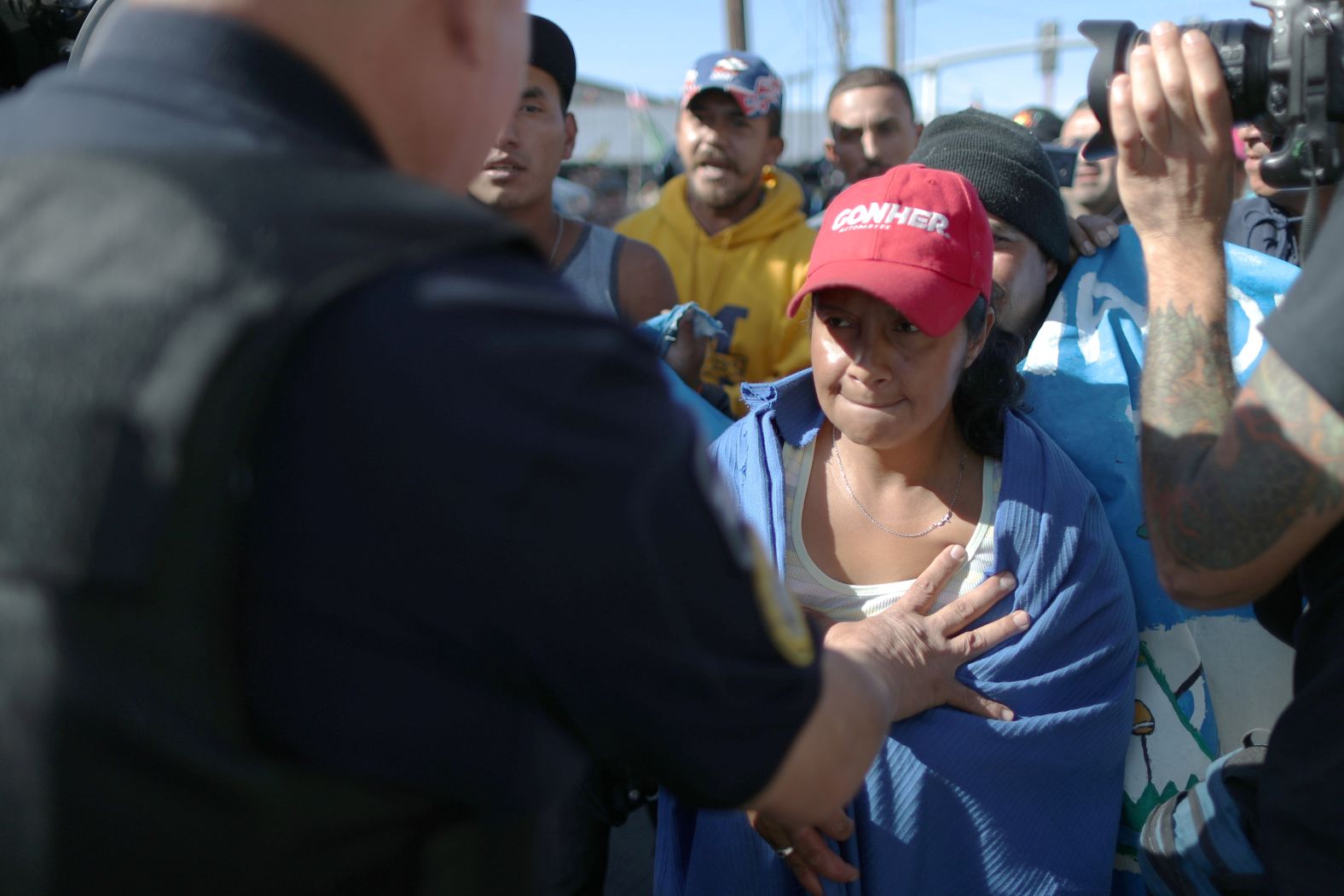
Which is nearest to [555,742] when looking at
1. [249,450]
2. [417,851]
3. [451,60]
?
[417,851]

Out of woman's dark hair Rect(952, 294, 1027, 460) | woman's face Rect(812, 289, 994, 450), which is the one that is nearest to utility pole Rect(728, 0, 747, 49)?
woman's dark hair Rect(952, 294, 1027, 460)

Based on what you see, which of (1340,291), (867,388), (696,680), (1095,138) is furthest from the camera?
(867,388)

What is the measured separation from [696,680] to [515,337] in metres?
0.29

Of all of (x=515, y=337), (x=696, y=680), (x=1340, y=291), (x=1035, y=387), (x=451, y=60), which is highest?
(x=451, y=60)

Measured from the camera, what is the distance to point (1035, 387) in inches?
88.7

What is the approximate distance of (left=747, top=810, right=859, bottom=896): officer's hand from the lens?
1.73 metres

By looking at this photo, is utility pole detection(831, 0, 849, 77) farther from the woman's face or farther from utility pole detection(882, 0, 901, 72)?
the woman's face

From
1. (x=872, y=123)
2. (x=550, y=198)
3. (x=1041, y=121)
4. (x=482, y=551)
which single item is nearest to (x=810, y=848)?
(x=482, y=551)

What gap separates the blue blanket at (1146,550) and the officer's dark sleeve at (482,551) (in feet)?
4.78

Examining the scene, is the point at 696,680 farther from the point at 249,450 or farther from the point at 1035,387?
the point at 1035,387

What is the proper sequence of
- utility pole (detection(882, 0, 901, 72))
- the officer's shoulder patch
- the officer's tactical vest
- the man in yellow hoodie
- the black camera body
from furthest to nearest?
utility pole (detection(882, 0, 901, 72)), the man in yellow hoodie, the black camera body, the officer's shoulder patch, the officer's tactical vest

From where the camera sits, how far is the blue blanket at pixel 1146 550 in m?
1.95

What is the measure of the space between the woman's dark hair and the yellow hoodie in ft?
4.12

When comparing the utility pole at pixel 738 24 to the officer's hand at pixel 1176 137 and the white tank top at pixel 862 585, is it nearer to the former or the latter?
the white tank top at pixel 862 585
